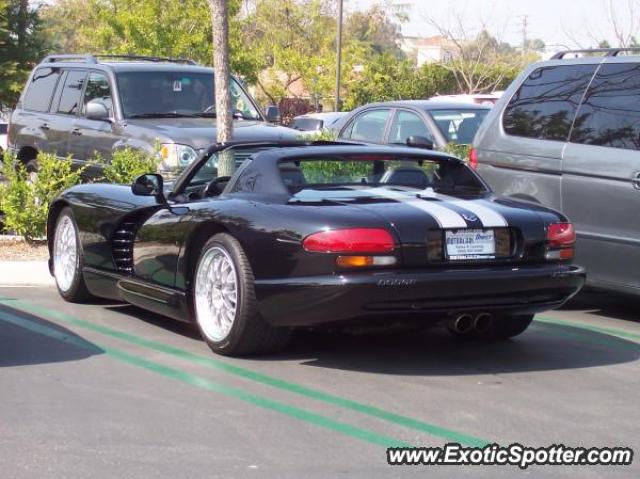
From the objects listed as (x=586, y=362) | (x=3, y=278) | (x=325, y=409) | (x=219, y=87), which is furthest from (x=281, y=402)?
(x=219, y=87)

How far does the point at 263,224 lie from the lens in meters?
6.62

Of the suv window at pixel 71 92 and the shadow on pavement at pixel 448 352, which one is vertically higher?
the suv window at pixel 71 92

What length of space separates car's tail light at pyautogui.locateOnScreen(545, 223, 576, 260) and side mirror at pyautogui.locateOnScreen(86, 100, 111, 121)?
721cm

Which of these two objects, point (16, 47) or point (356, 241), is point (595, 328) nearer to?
point (356, 241)

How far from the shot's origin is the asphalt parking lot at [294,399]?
488 cm

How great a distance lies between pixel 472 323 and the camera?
7.05m

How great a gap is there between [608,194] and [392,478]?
13.9 ft

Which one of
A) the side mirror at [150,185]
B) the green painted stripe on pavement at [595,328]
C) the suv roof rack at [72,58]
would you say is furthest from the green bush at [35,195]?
the green painted stripe on pavement at [595,328]

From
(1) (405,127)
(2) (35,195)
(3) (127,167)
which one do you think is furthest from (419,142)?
(2) (35,195)

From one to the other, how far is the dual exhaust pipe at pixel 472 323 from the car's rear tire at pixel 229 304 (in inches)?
39.9

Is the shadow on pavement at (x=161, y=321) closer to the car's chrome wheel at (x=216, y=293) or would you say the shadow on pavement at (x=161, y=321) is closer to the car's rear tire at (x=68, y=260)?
the car's rear tire at (x=68, y=260)

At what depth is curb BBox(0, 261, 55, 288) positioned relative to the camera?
10.0 m

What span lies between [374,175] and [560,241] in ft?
4.13

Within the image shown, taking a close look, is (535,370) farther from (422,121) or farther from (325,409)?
(422,121)
